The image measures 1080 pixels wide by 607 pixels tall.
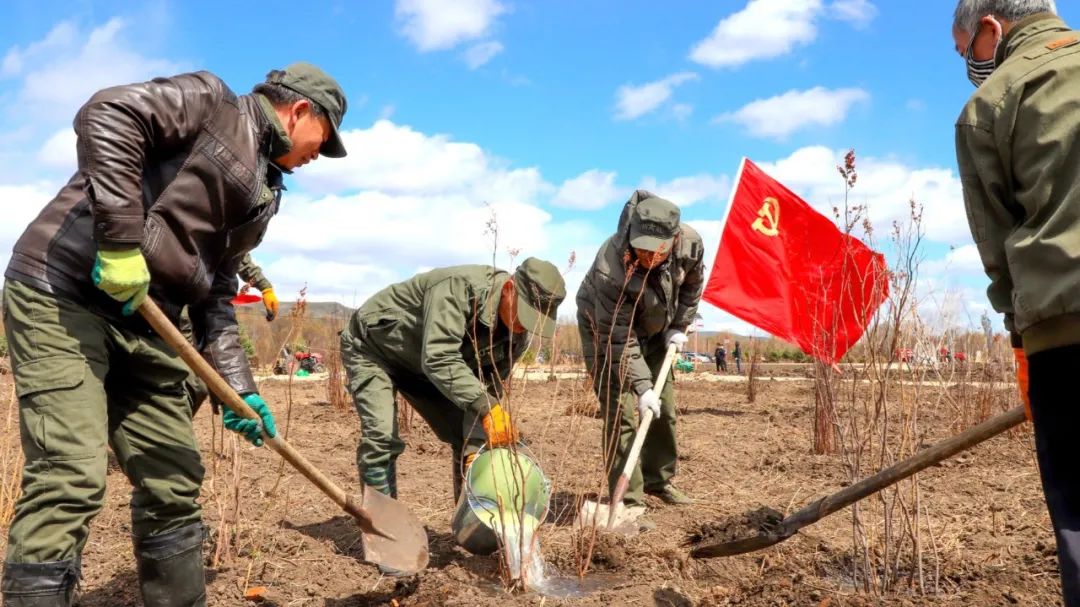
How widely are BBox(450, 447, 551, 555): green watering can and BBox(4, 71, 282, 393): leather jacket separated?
1321 mm

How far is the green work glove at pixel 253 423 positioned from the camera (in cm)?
255

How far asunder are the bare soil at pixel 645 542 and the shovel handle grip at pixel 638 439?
0.67ft

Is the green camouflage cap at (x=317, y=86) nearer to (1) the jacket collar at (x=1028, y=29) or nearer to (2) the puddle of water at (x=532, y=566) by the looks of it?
(2) the puddle of water at (x=532, y=566)

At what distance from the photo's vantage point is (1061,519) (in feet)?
5.63

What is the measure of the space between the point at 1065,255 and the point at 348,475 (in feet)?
16.1

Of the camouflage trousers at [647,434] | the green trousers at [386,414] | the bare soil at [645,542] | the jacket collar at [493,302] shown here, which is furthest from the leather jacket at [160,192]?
the camouflage trousers at [647,434]

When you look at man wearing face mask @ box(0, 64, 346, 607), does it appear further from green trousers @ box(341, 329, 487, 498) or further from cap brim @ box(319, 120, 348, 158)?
green trousers @ box(341, 329, 487, 498)

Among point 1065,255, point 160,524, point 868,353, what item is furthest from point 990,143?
point 160,524

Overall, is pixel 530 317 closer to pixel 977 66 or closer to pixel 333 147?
pixel 333 147

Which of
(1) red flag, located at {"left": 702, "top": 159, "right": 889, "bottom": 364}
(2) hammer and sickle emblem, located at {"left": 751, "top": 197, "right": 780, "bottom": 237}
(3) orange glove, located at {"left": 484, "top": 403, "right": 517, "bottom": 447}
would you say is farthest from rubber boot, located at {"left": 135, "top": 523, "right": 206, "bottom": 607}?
(2) hammer and sickle emblem, located at {"left": 751, "top": 197, "right": 780, "bottom": 237}

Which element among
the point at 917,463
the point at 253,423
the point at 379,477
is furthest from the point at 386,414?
the point at 917,463

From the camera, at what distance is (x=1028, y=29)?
1.88 meters

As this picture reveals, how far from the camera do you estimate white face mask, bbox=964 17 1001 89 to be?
2.05m

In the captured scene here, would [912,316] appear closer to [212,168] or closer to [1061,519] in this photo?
[1061,519]
